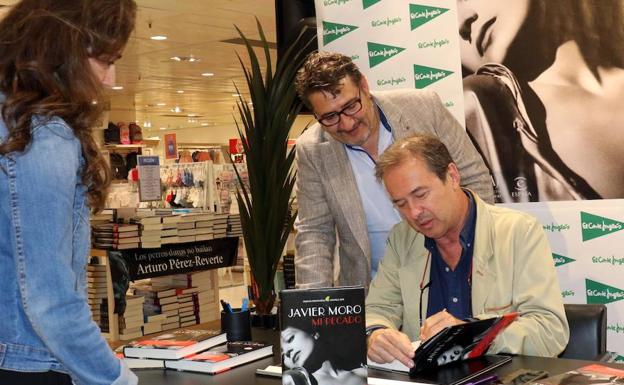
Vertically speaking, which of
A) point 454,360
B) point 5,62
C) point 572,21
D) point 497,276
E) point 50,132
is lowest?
point 454,360

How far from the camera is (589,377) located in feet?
5.52

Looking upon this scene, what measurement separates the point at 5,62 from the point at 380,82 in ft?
8.55

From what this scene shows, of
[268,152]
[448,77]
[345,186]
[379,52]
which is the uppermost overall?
[379,52]

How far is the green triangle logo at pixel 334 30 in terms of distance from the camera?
3902 mm

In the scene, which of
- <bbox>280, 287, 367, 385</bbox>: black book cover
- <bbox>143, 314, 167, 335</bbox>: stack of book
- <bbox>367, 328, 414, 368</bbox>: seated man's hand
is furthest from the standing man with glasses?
<bbox>143, 314, 167, 335</bbox>: stack of book

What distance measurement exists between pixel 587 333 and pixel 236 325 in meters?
1.07

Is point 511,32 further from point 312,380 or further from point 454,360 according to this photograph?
point 312,380

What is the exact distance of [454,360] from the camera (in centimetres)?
192

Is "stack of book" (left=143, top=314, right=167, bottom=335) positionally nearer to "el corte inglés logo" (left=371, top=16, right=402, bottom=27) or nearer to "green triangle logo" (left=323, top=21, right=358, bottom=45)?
"green triangle logo" (left=323, top=21, right=358, bottom=45)

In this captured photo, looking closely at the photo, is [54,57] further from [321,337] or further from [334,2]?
[334,2]

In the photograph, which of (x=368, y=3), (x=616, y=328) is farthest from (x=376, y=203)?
(x=368, y=3)

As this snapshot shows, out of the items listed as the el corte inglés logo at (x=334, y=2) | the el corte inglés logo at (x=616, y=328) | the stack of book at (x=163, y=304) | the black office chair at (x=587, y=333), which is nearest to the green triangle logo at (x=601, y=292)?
the el corte inglés logo at (x=616, y=328)

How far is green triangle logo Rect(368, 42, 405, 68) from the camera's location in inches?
148

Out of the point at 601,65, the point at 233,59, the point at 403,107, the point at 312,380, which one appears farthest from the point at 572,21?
the point at 233,59
